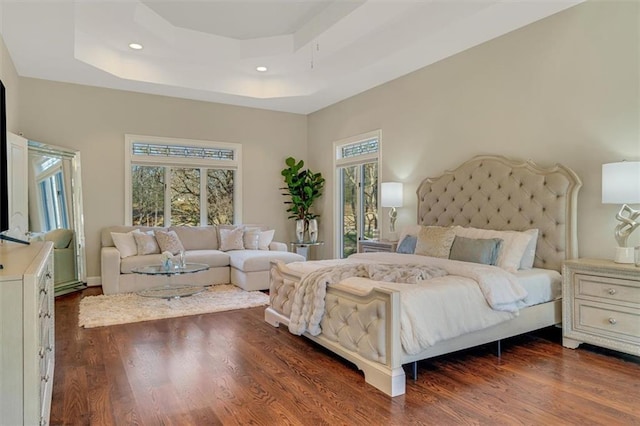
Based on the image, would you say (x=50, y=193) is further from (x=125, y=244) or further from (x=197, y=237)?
(x=197, y=237)

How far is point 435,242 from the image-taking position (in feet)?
13.3

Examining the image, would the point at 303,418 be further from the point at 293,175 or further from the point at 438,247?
the point at 293,175

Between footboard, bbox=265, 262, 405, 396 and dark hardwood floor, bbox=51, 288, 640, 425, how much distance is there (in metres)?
0.11

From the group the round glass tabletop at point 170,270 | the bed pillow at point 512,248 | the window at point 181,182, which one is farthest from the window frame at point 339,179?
the bed pillow at point 512,248

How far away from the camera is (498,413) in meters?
2.28

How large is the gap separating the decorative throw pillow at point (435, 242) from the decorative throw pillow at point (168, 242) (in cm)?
343

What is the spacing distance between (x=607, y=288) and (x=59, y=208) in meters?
6.35

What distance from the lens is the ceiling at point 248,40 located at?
4016 millimetres

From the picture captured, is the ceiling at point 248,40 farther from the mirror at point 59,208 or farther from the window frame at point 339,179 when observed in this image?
the mirror at point 59,208

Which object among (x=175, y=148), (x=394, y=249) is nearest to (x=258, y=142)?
(x=175, y=148)

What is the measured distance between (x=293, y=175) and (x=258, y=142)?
0.88m

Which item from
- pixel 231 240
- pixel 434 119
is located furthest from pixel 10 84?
pixel 434 119

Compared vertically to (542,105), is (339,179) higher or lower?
lower

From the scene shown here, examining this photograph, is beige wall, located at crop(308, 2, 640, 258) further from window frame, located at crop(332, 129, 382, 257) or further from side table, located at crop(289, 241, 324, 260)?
side table, located at crop(289, 241, 324, 260)
